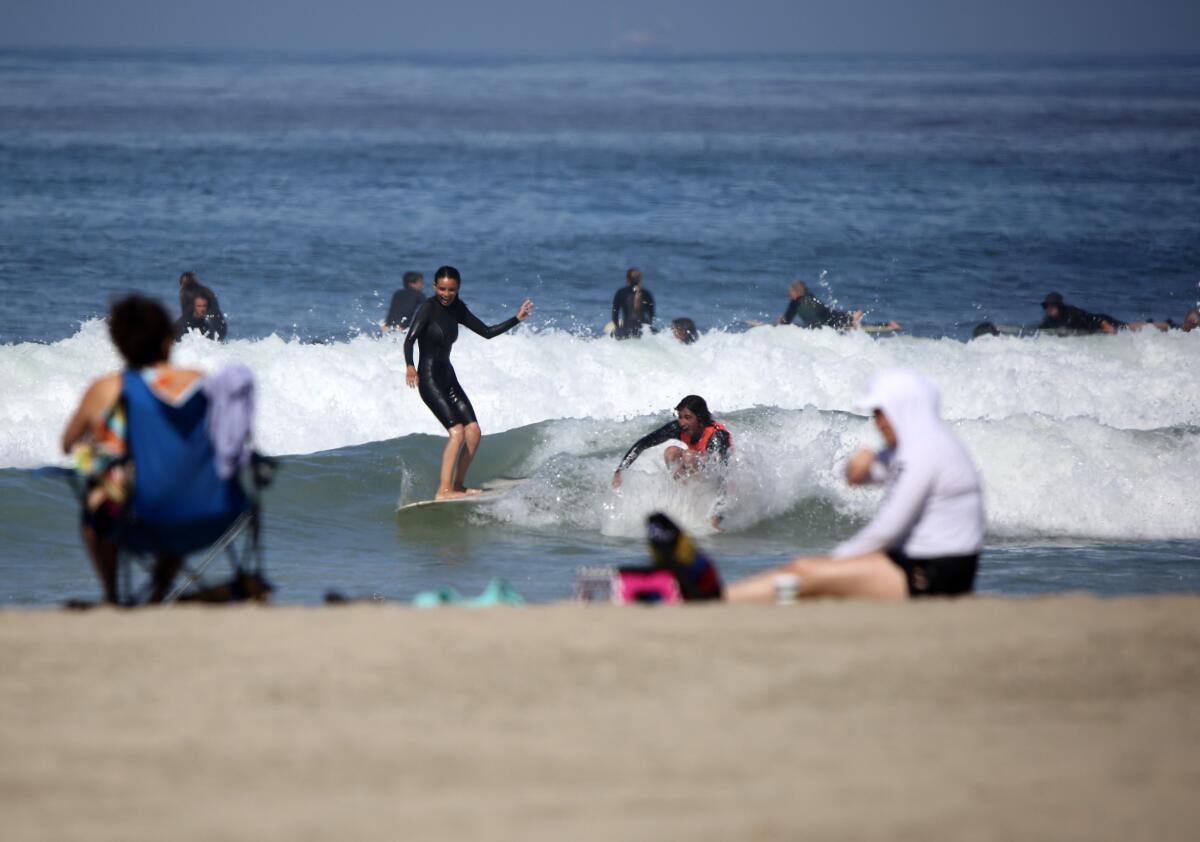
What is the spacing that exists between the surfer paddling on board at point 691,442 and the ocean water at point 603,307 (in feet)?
0.87

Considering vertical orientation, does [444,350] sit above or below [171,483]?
above

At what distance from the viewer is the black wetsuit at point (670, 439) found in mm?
10672

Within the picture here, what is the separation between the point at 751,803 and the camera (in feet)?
13.0

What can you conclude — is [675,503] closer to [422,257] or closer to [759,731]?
[759,731]

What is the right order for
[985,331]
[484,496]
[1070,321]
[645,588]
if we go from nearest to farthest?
1. [645,588]
2. [484,496]
3. [985,331]
4. [1070,321]

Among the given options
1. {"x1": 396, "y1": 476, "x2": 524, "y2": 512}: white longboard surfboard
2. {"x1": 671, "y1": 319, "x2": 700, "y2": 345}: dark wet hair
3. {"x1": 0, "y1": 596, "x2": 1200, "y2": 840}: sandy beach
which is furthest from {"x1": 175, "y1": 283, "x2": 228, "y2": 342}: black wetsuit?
{"x1": 0, "y1": 596, "x2": 1200, "y2": 840}: sandy beach

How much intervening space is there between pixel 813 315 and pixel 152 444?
15.7 m

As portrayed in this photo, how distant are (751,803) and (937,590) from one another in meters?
2.06


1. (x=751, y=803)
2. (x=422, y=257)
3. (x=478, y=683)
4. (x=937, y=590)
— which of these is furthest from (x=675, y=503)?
(x=422, y=257)

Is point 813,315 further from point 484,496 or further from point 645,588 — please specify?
point 645,588

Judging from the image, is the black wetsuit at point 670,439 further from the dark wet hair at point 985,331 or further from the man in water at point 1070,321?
the man in water at point 1070,321

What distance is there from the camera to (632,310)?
19.7m

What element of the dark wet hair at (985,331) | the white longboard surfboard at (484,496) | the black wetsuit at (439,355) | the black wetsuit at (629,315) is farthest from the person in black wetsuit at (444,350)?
the dark wet hair at (985,331)

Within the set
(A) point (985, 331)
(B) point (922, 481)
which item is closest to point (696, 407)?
(B) point (922, 481)
